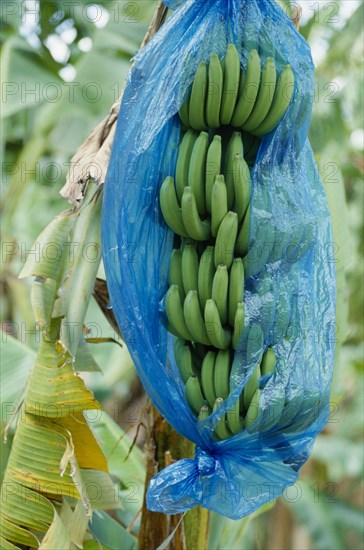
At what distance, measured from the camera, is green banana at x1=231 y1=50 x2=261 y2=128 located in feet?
2.93

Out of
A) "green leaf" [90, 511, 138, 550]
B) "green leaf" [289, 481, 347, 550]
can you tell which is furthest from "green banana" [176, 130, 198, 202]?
"green leaf" [289, 481, 347, 550]

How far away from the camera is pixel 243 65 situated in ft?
2.98

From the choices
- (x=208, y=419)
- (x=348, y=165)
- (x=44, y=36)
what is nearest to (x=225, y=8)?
(x=208, y=419)

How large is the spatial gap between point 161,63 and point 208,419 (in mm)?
473

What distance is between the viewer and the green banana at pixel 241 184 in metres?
0.88

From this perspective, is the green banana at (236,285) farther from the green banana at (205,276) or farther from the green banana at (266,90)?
the green banana at (266,90)

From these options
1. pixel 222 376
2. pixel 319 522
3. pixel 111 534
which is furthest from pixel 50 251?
pixel 319 522

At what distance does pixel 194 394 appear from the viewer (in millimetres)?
892

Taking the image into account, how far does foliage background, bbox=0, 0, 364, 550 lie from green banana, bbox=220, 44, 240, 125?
0.41m

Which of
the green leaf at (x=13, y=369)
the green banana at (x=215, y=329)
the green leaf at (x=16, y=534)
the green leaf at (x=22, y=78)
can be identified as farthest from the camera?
the green leaf at (x=22, y=78)

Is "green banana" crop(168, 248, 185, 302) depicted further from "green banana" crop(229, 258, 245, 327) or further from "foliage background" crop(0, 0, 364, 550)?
"foliage background" crop(0, 0, 364, 550)

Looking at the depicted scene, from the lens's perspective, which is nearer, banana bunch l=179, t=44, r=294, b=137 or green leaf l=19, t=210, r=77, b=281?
banana bunch l=179, t=44, r=294, b=137

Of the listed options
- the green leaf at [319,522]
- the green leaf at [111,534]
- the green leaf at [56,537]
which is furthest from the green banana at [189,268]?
the green leaf at [319,522]

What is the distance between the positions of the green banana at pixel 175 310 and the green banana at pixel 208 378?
0.04 metres
